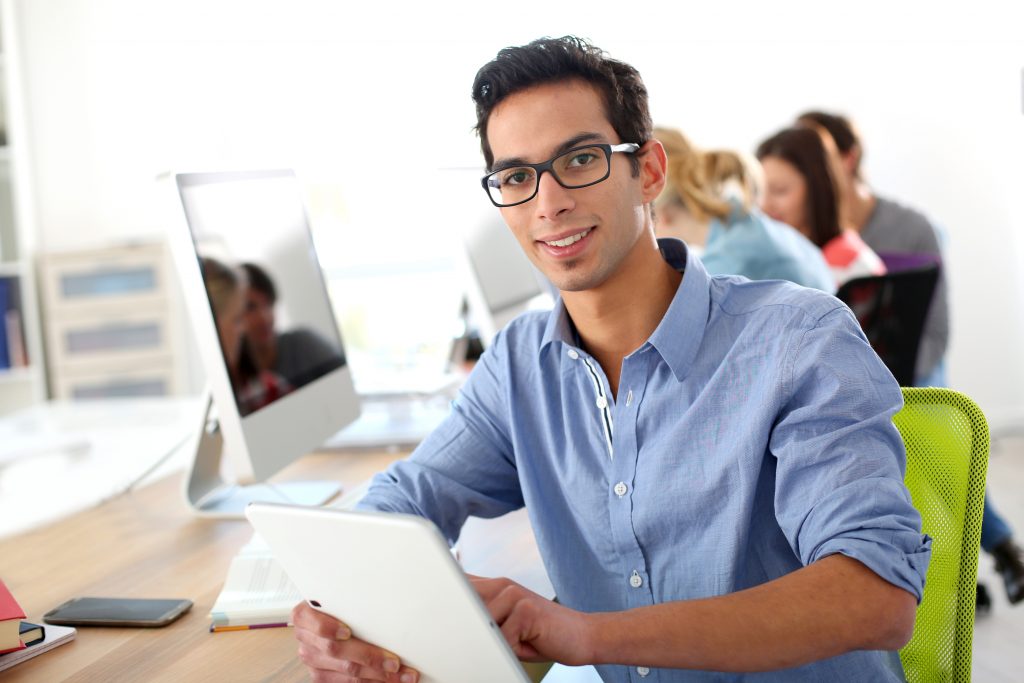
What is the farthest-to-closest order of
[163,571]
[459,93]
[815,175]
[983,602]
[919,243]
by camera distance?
[459,93], [919,243], [815,175], [983,602], [163,571]

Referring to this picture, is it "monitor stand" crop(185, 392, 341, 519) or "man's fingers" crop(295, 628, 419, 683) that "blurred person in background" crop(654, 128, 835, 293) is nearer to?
"monitor stand" crop(185, 392, 341, 519)

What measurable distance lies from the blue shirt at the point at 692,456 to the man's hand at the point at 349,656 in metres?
0.28

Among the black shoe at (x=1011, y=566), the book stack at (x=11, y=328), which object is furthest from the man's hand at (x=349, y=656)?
the book stack at (x=11, y=328)

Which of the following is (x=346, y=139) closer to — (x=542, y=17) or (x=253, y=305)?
(x=542, y=17)

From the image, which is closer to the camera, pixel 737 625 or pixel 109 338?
pixel 737 625

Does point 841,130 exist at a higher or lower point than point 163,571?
higher

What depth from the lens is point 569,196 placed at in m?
1.28

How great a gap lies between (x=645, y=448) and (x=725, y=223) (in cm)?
172

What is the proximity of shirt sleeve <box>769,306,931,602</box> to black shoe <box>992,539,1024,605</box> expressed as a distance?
7.01 ft

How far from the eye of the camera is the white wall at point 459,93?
14.5ft

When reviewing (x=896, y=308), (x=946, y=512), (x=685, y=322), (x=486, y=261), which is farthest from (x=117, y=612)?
(x=896, y=308)

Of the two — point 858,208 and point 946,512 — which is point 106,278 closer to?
point 858,208

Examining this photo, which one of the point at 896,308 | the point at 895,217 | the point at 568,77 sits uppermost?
the point at 568,77

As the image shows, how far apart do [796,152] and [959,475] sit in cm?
241
